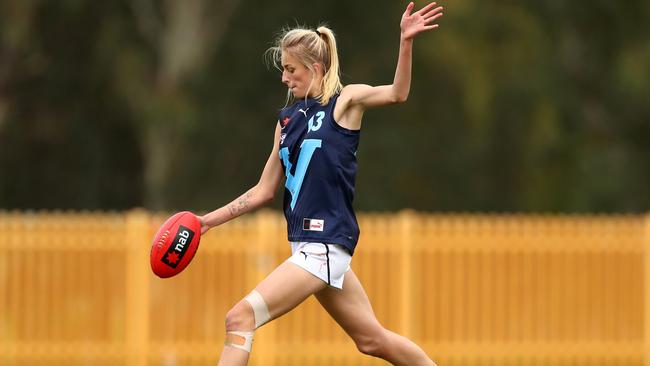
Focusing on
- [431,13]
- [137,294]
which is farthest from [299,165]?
[137,294]

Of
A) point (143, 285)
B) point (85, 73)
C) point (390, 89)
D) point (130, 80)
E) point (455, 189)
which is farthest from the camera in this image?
point (455, 189)

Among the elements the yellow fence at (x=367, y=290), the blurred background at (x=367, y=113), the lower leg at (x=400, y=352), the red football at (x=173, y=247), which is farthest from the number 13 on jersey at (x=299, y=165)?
the blurred background at (x=367, y=113)

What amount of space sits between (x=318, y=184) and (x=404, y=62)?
707 millimetres

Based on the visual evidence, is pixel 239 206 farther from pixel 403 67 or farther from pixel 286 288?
pixel 403 67

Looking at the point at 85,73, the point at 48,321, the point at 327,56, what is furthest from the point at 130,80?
the point at 327,56

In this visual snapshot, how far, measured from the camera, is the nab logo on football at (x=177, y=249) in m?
6.89

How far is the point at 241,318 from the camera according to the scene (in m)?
6.42

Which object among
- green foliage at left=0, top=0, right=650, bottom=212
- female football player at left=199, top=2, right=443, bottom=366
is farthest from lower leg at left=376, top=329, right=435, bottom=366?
green foliage at left=0, top=0, right=650, bottom=212

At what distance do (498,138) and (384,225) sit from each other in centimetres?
1598

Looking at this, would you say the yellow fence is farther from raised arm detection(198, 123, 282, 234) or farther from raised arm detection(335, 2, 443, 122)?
raised arm detection(335, 2, 443, 122)

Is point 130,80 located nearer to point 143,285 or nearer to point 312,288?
point 143,285

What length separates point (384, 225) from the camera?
14438mm

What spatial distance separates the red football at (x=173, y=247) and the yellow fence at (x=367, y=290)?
23.1 ft

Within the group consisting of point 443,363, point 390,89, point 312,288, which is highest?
point 390,89
